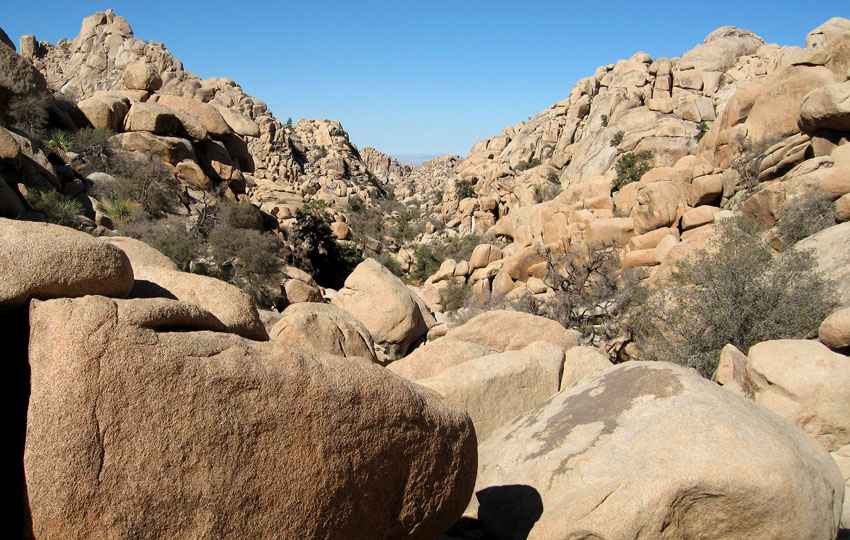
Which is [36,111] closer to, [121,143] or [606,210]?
[121,143]

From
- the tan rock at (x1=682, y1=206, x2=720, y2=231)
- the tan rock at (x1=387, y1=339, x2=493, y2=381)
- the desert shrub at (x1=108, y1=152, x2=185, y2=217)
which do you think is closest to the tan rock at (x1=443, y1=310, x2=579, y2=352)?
the tan rock at (x1=387, y1=339, x2=493, y2=381)

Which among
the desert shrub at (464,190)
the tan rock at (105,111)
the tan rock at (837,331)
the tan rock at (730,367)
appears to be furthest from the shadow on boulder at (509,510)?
the desert shrub at (464,190)

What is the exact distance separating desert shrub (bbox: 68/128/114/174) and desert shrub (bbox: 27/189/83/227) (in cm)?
566

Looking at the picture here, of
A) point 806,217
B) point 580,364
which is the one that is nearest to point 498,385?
point 580,364

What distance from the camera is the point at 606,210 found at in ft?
78.2

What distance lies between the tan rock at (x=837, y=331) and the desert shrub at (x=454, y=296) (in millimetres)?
15822

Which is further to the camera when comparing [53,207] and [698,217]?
[698,217]

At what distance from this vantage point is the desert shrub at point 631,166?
28984mm

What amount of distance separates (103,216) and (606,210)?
20276mm

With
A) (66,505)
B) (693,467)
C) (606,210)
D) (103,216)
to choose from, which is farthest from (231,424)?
(606,210)

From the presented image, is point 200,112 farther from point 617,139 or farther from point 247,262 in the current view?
point 617,139

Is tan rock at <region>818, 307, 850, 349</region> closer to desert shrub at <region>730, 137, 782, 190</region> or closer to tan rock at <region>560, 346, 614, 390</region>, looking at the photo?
tan rock at <region>560, 346, 614, 390</region>

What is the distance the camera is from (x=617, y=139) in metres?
35.6

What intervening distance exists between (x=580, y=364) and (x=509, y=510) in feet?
9.95
